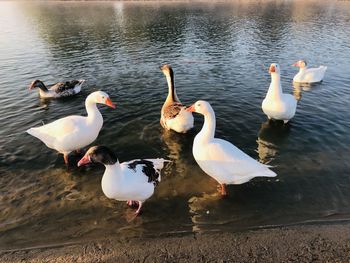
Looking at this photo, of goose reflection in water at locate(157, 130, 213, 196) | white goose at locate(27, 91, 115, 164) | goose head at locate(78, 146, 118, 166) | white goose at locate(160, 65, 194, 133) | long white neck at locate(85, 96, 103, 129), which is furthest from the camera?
white goose at locate(160, 65, 194, 133)

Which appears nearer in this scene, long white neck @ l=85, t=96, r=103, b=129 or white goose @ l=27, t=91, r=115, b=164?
white goose @ l=27, t=91, r=115, b=164

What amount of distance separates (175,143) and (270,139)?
3.76m

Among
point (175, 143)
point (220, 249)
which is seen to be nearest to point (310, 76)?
point (175, 143)

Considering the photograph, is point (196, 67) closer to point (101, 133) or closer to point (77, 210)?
point (101, 133)

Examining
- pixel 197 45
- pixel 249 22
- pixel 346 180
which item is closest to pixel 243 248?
pixel 346 180

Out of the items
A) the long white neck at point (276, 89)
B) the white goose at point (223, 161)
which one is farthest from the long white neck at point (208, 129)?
the long white neck at point (276, 89)

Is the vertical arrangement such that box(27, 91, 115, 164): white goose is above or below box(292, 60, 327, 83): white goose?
above

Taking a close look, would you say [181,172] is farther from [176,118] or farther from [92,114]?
[92,114]

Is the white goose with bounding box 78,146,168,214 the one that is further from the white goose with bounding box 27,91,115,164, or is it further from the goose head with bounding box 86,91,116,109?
the goose head with bounding box 86,91,116,109

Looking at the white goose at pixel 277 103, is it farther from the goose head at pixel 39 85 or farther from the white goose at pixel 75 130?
the goose head at pixel 39 85

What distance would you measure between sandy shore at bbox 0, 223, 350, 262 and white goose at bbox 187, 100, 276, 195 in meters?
1.48

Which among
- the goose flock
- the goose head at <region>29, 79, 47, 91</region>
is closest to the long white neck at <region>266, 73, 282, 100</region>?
the goose flock

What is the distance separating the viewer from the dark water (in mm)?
7113

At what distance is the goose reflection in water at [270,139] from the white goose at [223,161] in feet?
7.87
